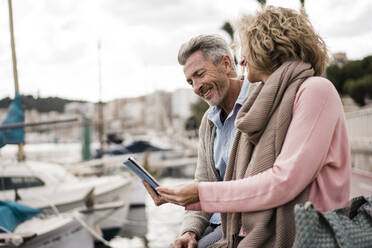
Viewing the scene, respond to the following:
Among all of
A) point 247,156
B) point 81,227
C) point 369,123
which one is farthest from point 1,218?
point 369,123

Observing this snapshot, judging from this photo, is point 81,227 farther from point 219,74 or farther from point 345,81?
point 345,81

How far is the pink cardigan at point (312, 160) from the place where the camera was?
138cm

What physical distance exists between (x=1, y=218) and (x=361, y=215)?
673cm

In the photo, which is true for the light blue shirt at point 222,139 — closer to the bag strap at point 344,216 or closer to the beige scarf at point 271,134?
the beige scarf at point 271,134

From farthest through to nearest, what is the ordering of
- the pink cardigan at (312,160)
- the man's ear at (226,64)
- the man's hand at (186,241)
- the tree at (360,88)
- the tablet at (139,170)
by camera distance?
the tree at (360,88) → the man's ear at (226,64) → the man's hand at (186,241) → the tablet at (139,170) → the pink cardigan at (312,160)

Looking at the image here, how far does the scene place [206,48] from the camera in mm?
2385

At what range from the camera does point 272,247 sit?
4.91ft

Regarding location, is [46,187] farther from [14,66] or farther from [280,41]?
[280,41]

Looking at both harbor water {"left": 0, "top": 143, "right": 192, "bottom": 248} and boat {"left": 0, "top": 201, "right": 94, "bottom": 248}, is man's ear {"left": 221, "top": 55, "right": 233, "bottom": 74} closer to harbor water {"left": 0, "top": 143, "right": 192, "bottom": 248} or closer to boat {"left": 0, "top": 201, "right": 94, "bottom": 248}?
boat {"left": 0, "top": 201, "right": 94, "bottom": 248}

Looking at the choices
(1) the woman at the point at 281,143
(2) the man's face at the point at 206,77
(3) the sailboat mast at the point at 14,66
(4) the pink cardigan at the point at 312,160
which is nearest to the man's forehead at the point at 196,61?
(2) the man's face at the point at 206,77

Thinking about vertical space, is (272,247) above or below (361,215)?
below

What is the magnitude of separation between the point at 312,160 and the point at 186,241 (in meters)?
1.07

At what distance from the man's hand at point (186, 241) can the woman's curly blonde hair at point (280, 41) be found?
107 cm

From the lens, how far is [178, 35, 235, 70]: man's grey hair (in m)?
2.37
